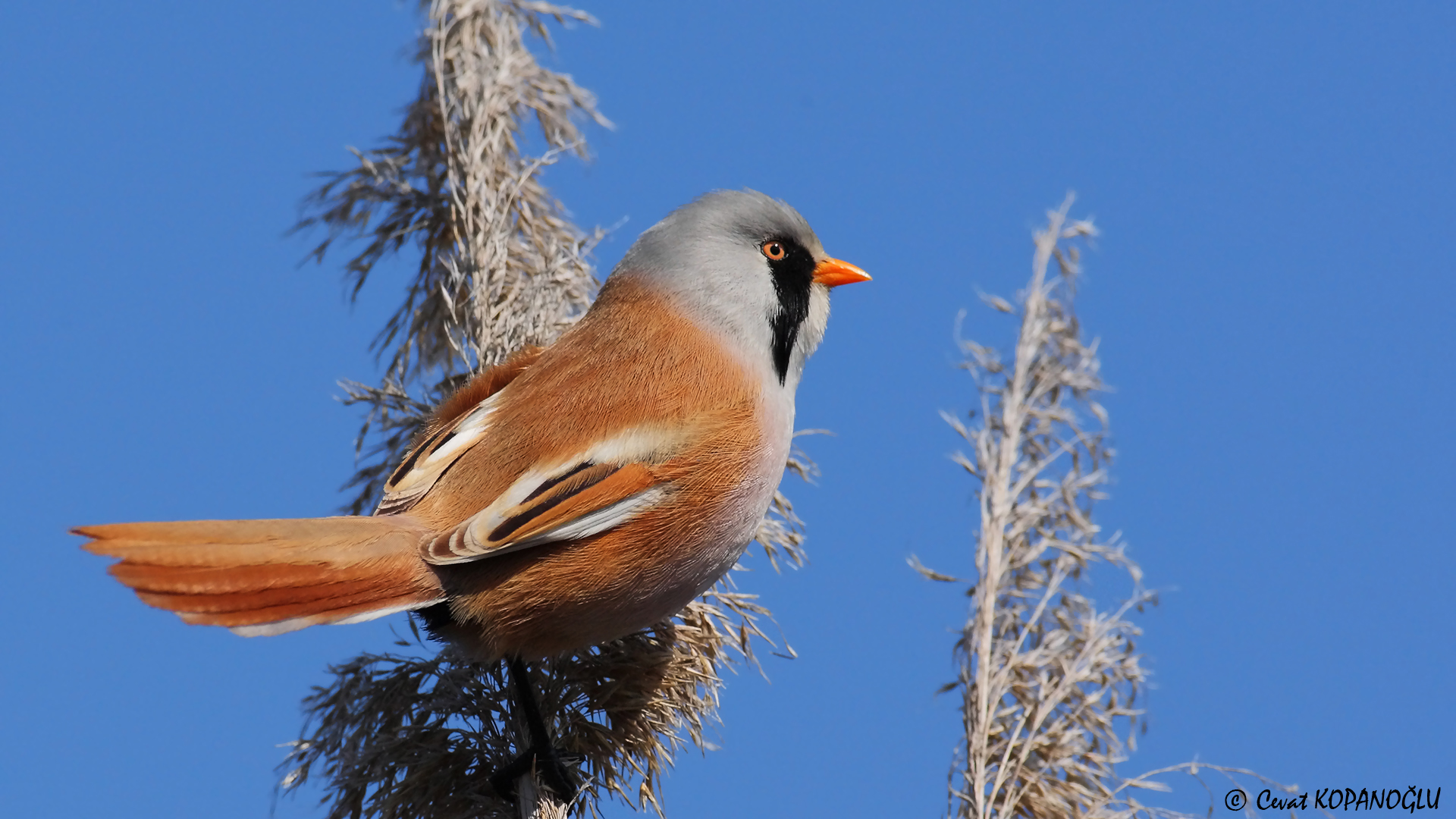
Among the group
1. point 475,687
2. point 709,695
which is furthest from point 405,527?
point 709,695

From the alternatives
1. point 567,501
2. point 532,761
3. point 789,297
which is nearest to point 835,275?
point 789,297

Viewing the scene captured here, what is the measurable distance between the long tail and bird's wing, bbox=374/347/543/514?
126mm

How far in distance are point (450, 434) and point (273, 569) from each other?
740 mm

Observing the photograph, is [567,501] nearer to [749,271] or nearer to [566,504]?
[566,504]

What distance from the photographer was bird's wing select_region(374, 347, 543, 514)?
141 inches

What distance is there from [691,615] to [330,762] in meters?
1.18

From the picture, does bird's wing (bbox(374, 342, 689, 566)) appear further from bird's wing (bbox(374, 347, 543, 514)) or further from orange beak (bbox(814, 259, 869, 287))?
orange beak (bbox(814, 259, 869, 287))

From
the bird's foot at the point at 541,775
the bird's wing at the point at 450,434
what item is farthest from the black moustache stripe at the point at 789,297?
the bird's foot at the point at 541,775

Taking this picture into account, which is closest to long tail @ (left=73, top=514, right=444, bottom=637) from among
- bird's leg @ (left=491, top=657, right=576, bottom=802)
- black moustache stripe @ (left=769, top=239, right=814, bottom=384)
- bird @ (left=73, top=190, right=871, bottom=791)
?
bird @ (left=73, top=190, right=871, bottom=791)

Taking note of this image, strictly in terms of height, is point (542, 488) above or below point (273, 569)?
above

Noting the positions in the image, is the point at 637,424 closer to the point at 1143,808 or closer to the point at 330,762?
the point at 330,762

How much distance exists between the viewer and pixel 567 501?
340 centimetres

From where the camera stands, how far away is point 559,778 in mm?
3465

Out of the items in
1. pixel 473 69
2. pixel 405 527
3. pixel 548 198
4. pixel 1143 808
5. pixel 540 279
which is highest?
pixel 473 69
